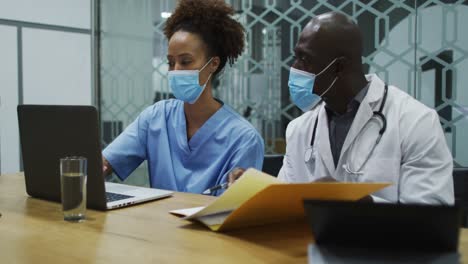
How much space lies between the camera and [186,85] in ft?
6.77

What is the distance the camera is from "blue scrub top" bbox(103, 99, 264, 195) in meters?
1.92

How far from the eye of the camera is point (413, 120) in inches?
59.9

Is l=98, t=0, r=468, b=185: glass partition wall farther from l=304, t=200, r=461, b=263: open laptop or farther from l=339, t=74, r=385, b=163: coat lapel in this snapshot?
l=304, t=200, r=461, b=263: open laptop

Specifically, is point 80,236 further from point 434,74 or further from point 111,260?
point 434,74

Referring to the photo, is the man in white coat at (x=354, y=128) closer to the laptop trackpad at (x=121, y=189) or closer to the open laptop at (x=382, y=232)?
the laptop trackpad at (x=121, y=189)

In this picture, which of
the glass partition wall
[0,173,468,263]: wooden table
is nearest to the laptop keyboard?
[0,173,468,263]: wooden table

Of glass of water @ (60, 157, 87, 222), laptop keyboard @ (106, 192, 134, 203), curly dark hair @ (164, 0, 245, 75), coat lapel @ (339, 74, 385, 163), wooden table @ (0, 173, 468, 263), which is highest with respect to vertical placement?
curly dark hair @ (164, 0, 245, 75)

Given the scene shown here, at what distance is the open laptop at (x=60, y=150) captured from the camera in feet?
4.30

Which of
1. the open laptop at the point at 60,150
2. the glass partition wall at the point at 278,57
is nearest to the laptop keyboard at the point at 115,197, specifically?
the open laptop at the point at 60,150

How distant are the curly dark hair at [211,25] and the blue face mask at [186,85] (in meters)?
0.13

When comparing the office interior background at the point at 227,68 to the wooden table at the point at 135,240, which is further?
the office interior background at the point at 227,68

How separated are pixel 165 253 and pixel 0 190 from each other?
0.99 meters

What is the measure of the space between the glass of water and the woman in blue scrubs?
663mm

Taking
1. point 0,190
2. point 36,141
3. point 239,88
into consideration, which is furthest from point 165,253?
point 239,88
